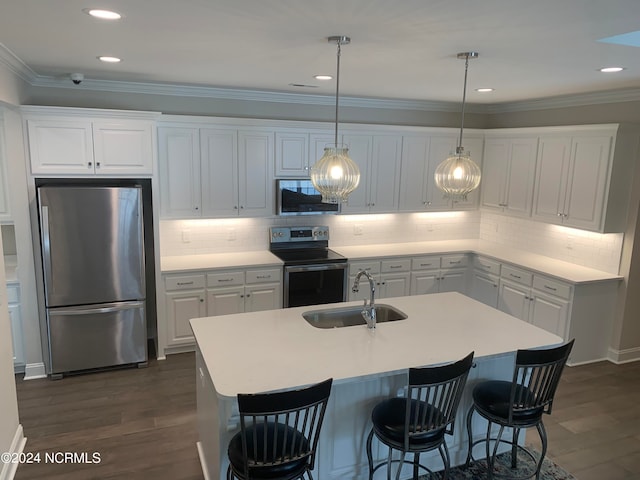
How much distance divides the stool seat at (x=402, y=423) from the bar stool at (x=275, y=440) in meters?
0.41

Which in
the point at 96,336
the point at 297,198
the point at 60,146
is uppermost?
the point at 60,146

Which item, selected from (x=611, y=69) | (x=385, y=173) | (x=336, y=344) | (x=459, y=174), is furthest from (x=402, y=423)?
(x=385, y=173)

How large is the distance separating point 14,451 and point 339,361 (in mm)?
2312

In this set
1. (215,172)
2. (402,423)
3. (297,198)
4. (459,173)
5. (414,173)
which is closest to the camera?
(402,423)

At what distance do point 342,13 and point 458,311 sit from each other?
2.30m

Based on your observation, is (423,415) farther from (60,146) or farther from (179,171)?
(60,146)

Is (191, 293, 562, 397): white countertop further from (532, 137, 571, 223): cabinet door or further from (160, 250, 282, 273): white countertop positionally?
(532, 137, 571, 223): cabinet door

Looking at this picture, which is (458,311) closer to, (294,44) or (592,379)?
(592,379)

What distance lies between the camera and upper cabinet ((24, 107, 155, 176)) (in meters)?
3.93

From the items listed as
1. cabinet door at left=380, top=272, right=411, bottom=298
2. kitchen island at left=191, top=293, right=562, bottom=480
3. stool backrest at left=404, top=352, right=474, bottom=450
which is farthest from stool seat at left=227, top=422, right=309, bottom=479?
cabinet door at left=380, top=272, right=411, bottom=298

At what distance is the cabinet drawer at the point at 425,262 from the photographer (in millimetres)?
5527

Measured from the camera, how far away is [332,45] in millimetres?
2787

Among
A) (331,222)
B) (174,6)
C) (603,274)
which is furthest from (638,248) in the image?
(174,6)

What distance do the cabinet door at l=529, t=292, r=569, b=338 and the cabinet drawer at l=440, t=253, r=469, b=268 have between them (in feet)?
3.45
